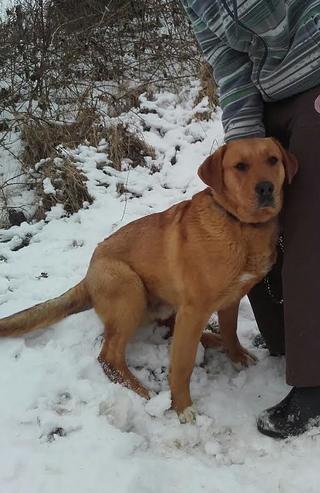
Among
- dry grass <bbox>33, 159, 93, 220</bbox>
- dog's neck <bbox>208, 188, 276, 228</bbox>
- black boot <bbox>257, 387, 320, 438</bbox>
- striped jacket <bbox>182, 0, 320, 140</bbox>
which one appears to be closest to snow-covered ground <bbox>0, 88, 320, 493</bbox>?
black boot <bbox>257, 387, 320, 438</bbox>

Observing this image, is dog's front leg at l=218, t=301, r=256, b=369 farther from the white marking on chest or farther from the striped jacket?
the striped jacket

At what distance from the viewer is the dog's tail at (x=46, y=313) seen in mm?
3213

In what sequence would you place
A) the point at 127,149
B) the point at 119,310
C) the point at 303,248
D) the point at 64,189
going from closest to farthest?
the point at 303,248 < the point at 119,310 < the point at 64,189 < the point at 127,149

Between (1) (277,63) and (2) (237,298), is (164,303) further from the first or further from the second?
(1) (277,63)

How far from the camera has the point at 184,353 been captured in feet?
9.21

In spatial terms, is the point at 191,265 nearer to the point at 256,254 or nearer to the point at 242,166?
the point at 256,254

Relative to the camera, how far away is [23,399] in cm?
273

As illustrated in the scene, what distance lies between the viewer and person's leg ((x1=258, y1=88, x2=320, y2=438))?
8.05ft

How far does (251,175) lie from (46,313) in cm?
152

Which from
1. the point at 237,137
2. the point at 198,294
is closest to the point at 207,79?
the point at 237,137

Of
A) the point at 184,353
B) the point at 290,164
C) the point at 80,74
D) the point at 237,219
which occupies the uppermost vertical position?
Result: the point at 80,74

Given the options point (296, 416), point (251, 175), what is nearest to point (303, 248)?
point (251, 175)

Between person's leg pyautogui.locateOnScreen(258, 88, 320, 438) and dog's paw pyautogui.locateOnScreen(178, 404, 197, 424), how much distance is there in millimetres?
355

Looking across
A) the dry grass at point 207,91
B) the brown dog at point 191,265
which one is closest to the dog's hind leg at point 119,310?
the brown dog at point 191,265
